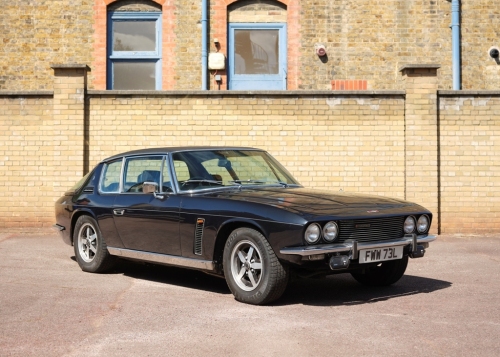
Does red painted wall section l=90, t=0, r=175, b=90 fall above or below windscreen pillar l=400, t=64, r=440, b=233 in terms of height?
above

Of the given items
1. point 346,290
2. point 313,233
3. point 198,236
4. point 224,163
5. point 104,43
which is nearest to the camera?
point 313,233

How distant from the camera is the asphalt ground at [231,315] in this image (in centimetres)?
525

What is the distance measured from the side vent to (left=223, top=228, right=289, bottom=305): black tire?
357 mm

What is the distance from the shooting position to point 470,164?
13.6 meters

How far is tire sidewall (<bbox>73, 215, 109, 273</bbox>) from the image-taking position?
8648 mm

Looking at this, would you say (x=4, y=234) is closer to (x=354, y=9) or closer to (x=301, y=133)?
(x=301, y=133)

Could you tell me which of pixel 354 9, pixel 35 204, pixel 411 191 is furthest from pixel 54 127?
pixel 354 9

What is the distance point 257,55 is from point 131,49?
9.25 feet

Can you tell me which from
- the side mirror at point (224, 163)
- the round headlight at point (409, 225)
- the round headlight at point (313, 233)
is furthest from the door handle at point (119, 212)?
the round headlight at point (409, 225)

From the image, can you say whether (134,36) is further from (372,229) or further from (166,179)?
(372,229)

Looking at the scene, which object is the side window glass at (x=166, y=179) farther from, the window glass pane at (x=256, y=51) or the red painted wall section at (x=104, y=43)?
the window glass pane at (x=256, y=51)

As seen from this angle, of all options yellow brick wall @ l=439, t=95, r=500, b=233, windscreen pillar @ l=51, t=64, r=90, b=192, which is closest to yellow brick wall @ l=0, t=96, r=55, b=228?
windscreen pillar @ l=51, t=64, r=90, b=192

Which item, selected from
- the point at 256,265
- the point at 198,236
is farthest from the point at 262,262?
the point at 198,236

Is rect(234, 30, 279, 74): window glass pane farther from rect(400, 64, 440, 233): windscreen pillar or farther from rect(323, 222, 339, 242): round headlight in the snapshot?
rect(323, 222, 339, 242): round headlight
